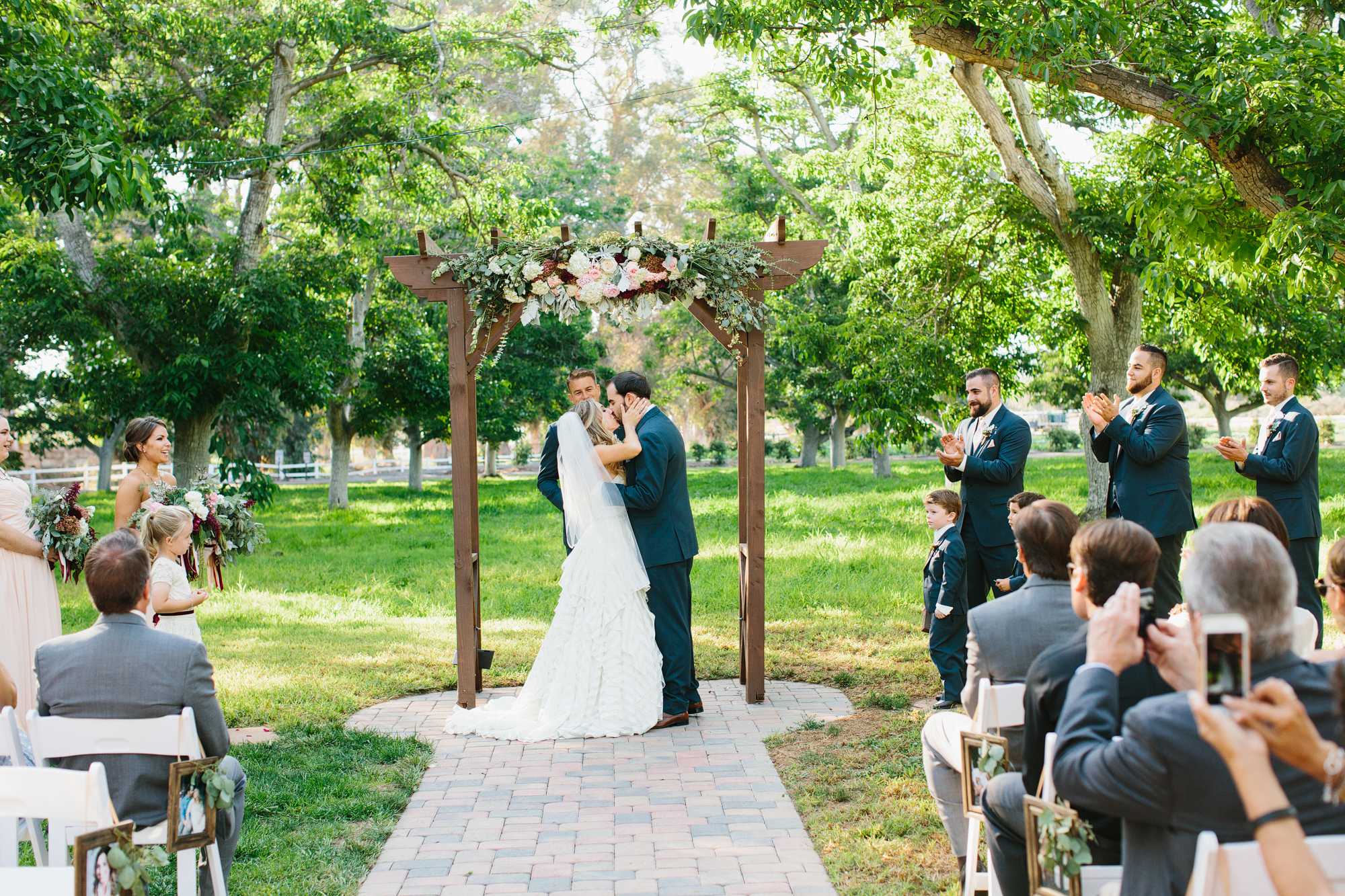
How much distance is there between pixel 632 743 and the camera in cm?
577

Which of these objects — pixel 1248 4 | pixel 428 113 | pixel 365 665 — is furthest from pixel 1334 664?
pixel 428 113

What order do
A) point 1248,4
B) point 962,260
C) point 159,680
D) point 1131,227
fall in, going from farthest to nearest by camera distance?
1. point 962,260
2. point 1131,227
3. point 1248,4
4. point 159,680

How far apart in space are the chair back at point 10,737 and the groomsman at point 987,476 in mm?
4791

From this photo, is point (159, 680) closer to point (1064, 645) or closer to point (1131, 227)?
point (1064, 645)

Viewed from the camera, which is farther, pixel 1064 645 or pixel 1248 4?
pixel 1248 4

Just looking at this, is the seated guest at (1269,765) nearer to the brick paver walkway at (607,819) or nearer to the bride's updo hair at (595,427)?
the brick paver walkway at (607,819)

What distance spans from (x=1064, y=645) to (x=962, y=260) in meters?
12.5

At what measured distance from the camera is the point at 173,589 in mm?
4977

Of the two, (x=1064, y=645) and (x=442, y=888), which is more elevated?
(x=1064, y=645)

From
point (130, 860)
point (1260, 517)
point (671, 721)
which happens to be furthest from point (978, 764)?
point (671, 721)

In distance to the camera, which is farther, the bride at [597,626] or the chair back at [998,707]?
the bride at [597,626]

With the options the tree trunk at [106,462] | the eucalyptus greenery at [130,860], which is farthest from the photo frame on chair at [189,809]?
the tree trunk at [106,462]

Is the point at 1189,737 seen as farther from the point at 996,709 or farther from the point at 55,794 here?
the point at 55,794

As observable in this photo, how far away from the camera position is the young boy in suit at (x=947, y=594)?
5.96m
